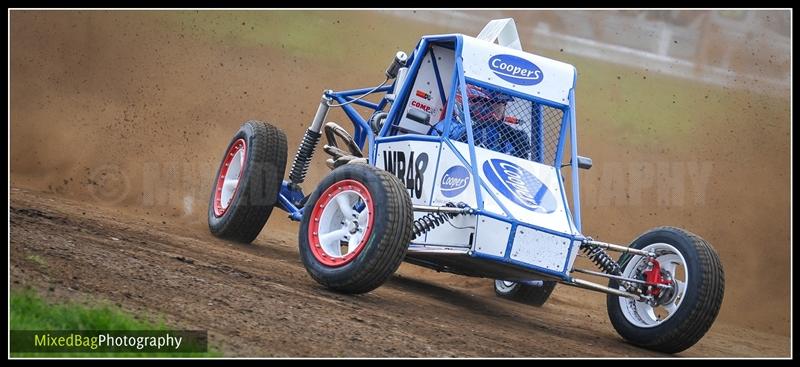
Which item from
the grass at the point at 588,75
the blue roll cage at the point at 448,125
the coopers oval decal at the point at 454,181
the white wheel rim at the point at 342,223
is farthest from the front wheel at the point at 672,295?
the grass at the point at 588,75

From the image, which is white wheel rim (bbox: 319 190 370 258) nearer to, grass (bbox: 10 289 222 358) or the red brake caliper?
grass (bbox: 10 289 222 358)

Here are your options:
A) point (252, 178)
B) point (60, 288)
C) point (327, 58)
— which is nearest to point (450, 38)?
point (252, 178)

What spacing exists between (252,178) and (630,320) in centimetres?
352

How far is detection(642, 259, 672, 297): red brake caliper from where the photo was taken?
25.4 feet

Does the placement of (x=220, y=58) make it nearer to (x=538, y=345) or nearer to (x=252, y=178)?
(x=252, y=178)

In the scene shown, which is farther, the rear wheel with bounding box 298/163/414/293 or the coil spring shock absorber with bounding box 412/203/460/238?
the coil spring shock absorber with bounding box 412/203/460/238

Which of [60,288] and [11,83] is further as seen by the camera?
[11,83]

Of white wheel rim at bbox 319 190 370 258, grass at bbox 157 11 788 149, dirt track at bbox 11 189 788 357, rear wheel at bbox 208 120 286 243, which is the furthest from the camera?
grass at bbox 157 11 788 149

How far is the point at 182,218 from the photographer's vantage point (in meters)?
11.4

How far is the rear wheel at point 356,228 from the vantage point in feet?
22.5

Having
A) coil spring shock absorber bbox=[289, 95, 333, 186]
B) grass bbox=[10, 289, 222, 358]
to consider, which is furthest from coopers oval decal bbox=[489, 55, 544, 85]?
grass bbox=[10, 289, 222, 358]

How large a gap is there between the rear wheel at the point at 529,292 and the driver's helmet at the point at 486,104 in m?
2.00

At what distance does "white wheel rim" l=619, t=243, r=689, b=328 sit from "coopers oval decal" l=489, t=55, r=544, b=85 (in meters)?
1.54

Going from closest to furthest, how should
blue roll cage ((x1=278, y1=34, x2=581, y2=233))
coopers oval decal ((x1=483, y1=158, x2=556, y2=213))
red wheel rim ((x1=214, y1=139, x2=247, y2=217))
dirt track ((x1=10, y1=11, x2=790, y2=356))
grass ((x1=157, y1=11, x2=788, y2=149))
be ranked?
dirt track ((x1=10, y1=11, x2=790, y2=356)), coopers oval decal ((x1=483, y1=158, x2=556, y2=213)), blue roll cage ((x1=278, y1=34, x2=581, y2=233)), red wheel rim ((x1=214, y1=139, x2=247, y2=217)), grass ((x1=157, y1=11, x2=788, y2=149))
